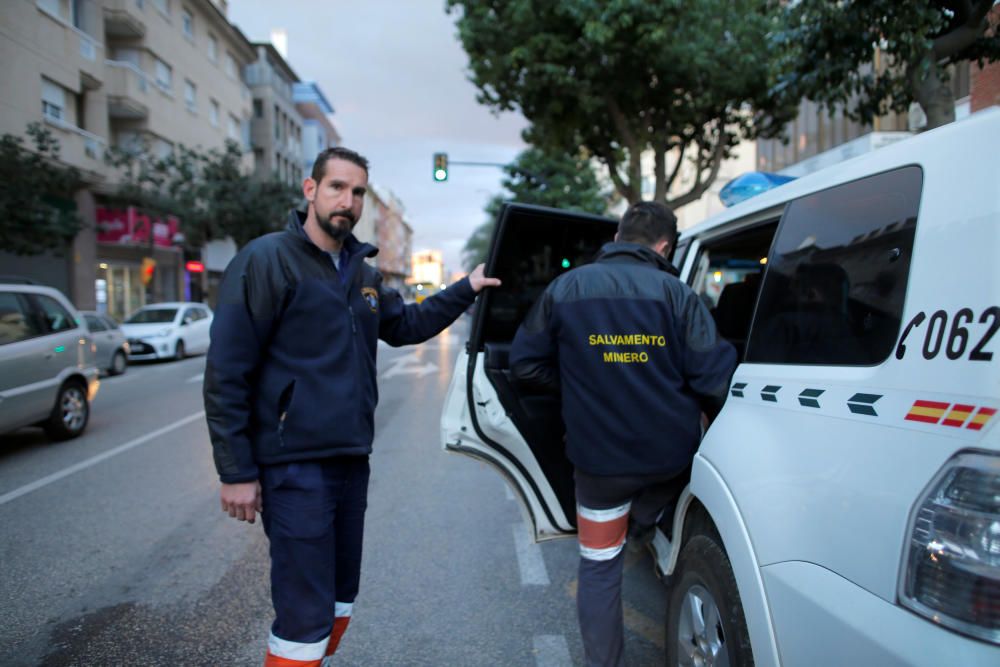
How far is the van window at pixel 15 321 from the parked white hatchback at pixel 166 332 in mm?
9452

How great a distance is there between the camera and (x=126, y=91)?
20.9 meters

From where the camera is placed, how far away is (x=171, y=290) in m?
26.9

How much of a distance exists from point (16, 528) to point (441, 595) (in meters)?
3.12

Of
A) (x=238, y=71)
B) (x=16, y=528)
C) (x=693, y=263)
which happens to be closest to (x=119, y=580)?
(x=16, y=528)

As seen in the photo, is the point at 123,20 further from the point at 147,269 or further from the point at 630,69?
the point at 630,69

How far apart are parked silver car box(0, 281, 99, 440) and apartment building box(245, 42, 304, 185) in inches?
1161

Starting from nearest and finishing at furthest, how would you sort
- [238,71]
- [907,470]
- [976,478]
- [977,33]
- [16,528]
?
[976,478] < [907,470] < [16,528] < [977,33] < [238,71]

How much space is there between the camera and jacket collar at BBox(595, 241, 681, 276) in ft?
7.68

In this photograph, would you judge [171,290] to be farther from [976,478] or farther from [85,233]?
[976,478]

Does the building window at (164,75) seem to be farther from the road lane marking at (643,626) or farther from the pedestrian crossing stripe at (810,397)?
the pedestrian crossing stripe at (810,397)

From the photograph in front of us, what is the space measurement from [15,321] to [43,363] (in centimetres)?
49

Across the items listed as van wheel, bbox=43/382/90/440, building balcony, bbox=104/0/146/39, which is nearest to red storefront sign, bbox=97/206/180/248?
building balcony, bbox=104/0/146/39

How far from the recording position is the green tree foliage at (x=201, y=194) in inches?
801

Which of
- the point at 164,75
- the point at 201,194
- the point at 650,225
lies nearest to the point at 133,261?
the point at 201,194
